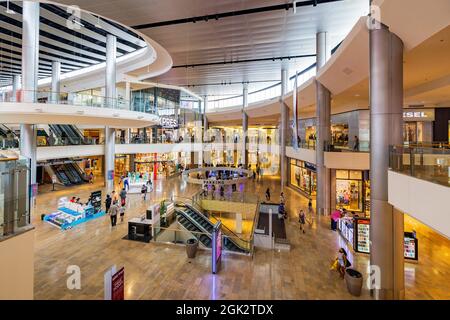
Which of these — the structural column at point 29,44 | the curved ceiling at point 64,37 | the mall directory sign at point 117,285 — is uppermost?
the curved ceiling at point 64,37

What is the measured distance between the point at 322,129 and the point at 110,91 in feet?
48.3

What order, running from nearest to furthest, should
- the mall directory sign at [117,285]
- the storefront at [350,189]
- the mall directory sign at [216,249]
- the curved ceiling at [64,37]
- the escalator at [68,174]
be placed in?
the mall directory sign at [117,285] < the mall directory sign at [216,249] < the curved ceiling at [64,37] < the storefront at [350,189] < the escalator at [68,174]

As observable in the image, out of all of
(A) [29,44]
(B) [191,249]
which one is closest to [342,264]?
(B) [191,249]

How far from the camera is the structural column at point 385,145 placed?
6.25 meters

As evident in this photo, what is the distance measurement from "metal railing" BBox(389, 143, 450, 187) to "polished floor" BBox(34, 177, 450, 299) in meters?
3.72

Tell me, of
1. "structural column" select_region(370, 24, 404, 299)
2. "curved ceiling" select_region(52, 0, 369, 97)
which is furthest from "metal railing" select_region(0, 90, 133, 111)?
"structural column" select_region(370, 24, 404, 299)

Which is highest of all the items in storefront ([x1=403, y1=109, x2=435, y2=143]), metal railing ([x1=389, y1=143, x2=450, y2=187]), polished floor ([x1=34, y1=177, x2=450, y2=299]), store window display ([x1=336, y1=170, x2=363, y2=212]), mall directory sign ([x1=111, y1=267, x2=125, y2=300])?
storefront ([x1=403, y1=109, x2=435, y2=143])

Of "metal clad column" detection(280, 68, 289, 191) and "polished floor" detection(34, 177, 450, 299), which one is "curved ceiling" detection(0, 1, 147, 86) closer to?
"polished floor" detection(34, 177, 450, 299)

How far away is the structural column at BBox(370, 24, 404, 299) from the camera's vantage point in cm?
625

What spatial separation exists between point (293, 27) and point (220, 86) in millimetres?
16070

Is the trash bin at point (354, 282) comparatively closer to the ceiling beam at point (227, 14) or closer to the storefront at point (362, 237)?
the storefront at point (362, 237)

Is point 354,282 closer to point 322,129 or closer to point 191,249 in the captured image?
point 191,249

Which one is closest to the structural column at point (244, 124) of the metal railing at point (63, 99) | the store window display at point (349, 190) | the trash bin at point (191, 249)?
the store window display at point (349, 190)

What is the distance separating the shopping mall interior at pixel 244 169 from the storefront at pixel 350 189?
86 millimetres
